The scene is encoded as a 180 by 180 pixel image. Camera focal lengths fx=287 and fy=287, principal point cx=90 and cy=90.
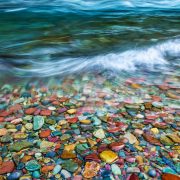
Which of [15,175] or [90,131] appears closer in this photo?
[15,175]

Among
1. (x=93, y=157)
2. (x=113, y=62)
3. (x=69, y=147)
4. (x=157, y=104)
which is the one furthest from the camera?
(x=113, y=62)

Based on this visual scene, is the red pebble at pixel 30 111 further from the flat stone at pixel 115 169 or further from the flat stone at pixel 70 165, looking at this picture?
the flat stone at pixel 115 169

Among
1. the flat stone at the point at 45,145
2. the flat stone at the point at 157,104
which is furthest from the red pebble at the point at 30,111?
the flat stone at the point at 157,104

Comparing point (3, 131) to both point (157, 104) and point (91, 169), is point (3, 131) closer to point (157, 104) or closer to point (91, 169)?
point (91, 169)

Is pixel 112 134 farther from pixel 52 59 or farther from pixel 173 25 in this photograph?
pixel 173 25

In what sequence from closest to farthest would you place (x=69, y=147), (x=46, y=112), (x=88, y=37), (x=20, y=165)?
(x=20, y=165) → (x=69, y=147) → (x=46, y=112) → (x=88, y=37)

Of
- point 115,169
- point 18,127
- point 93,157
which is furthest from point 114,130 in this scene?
point 18,127
